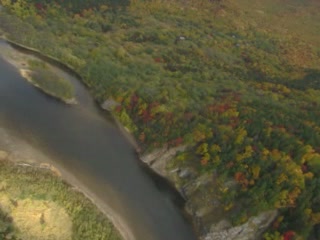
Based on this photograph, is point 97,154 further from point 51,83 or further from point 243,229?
point 243,229

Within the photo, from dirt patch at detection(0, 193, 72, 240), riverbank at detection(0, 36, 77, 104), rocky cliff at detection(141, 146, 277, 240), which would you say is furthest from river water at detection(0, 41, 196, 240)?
dirt patch at detection(0, 193, 72, 240)

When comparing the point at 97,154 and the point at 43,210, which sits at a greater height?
the point at 43,210

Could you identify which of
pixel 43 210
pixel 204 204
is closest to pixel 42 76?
pixel 43 210

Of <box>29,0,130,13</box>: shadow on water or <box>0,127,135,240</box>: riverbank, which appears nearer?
<box>0,127,135,240</box>: riverbank

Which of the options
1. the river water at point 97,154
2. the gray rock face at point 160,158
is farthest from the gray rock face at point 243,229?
the gray rock face at point 160,158

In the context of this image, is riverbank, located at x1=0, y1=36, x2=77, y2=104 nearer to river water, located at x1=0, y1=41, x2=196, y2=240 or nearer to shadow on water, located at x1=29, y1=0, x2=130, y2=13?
river water, located at x1=0, y1=41, x2=196, y2=240

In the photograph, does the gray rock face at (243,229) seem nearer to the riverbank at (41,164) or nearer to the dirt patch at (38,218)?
the riverbank at (41,164)

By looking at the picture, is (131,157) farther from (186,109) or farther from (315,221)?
(315,221)

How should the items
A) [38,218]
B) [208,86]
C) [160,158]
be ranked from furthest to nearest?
[208,86] → [160,158] → [38,218]
